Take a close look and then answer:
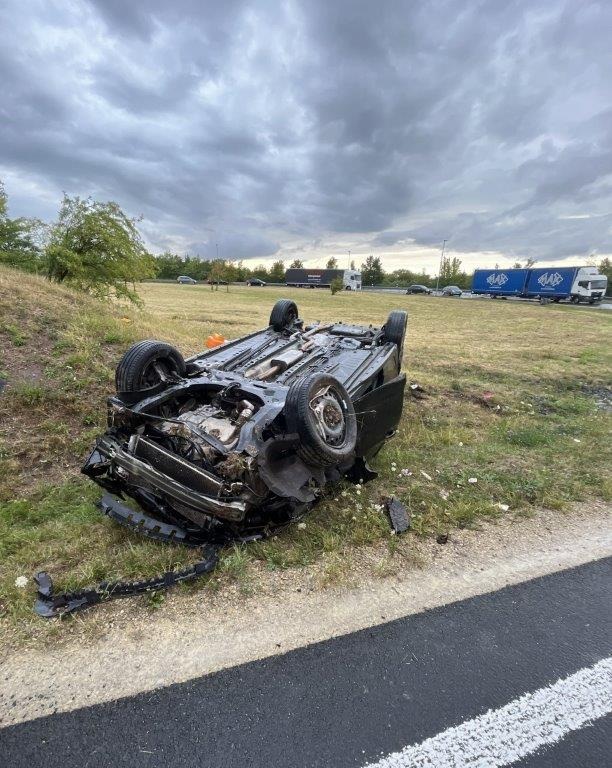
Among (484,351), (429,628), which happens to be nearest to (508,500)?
(429,628)

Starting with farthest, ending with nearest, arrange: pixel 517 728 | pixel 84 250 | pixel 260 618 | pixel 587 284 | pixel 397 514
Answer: pixel 587 284
pixel 84 250
pixel 397 514
pixel 260 618
pixel 517 728

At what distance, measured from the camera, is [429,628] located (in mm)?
2434

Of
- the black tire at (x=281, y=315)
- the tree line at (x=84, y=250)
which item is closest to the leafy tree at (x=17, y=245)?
the tree line at (x=84, y=250)

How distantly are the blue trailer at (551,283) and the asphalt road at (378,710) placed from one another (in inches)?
1464

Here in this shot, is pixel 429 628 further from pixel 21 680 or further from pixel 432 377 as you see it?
pixel 432 377

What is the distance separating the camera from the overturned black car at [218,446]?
111 inches

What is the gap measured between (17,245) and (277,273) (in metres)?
65.7

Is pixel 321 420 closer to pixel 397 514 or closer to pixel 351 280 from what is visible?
pixel 397 514

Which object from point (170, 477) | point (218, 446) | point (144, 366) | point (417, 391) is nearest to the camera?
point (170, 477)

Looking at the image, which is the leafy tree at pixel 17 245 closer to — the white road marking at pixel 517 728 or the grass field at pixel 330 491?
the grass field at pixel 330 491

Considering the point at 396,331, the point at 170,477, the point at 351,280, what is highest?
the point at 351,280

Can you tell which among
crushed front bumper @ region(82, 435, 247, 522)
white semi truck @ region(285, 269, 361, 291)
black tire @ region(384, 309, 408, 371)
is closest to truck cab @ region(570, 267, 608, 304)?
white semi truck @ region(285, 269, 361, 291)

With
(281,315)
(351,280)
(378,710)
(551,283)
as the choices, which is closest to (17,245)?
(281,315)

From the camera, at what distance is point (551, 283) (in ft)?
114
